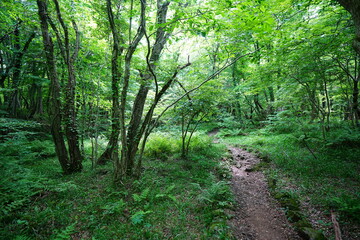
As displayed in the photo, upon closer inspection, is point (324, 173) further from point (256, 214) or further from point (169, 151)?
point (169, 151)

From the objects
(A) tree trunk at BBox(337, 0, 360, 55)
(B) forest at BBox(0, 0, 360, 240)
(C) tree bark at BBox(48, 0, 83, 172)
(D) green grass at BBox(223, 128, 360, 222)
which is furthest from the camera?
(C) tree bark at BBox(48, 0, 83, 172)

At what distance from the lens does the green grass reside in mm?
3980

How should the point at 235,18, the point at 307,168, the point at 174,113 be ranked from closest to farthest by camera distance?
1. the point at 235,18
2. the point at 307,168
3. the point at 174,113

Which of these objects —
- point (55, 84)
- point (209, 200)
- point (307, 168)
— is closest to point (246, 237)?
point (209, 200)

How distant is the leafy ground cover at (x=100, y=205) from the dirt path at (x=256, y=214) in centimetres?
42

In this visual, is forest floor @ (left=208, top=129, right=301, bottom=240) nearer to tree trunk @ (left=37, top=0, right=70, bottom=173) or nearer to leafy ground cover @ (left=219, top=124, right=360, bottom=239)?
leafy ground cover @ (left=219, top=124, right=360, bottom=239)

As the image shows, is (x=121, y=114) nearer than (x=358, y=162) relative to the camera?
Yes

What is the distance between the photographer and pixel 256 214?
4.21 meters

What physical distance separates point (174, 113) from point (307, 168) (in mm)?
5890

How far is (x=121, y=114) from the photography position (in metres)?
4.75

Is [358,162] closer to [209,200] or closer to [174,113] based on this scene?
[209,200]

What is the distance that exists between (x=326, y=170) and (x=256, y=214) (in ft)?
11.7


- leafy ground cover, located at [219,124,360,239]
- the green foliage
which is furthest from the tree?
leafy ground cover, located at [219,124,360,239]

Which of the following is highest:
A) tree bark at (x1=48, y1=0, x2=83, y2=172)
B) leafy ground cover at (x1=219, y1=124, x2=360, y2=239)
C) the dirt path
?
Result: tree bark at (x1=48, y1=0, x2=83, y2=172)
